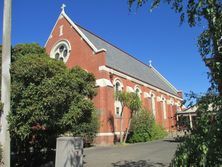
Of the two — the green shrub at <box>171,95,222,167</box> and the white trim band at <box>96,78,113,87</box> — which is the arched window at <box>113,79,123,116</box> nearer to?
the white trim band at <box>96,78,113,87</box>

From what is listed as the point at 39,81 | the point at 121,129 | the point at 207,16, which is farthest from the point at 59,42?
the point at 207,16

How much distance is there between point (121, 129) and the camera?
30750mm

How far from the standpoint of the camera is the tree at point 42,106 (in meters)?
10.5

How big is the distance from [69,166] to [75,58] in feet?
83.6

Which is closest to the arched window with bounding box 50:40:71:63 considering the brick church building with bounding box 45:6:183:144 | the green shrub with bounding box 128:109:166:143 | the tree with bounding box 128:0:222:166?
the brick church building with bounding box 45:6:183:144

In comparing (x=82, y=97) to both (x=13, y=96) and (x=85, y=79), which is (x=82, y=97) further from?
(x=13, y=96)

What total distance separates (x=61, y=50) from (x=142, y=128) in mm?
14224

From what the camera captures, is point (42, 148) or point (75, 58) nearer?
point (42, 148)

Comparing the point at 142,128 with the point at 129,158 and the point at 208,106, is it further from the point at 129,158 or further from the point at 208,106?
the point at 208,106

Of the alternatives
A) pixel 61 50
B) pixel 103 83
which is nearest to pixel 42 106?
pixel 103 83

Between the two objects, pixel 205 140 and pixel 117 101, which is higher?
pixel 117 101

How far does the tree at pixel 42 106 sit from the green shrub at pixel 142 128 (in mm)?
18777

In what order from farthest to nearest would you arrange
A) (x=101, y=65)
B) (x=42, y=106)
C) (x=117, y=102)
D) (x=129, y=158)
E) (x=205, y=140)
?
(x=117, y=102)
(x=101, y=65)
(x=129, y=158)
(x=42, y=106)
(x=205, y=140)

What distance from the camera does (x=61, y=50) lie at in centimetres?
3638
